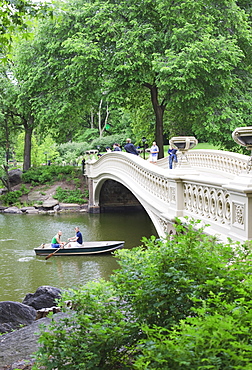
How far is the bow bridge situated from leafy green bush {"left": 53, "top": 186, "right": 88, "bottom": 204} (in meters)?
5.25

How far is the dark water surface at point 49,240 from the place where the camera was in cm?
1388

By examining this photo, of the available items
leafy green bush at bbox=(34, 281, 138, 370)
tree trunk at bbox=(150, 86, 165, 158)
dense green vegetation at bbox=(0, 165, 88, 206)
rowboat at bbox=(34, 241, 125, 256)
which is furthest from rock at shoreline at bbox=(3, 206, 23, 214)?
leafy green bush at bbox=(34, 281, 138, 370)

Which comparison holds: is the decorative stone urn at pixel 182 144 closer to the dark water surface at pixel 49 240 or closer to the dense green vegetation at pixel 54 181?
the dark water surface at pixel 49 240

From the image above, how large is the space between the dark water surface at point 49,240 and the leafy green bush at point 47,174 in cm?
505

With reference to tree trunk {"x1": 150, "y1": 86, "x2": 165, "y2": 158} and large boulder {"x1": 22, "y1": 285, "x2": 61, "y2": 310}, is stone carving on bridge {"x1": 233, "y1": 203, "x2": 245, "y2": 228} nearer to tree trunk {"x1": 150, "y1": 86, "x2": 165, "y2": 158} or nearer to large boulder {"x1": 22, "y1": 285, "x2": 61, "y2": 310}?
large boulder {"x1": 22, "y1": 285, "x2": 61, "y2": 310}

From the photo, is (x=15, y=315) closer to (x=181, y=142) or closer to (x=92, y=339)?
(x=181, y=142)

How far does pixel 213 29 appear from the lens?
936 inches

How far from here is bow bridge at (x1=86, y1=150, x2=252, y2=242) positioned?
22.2ft

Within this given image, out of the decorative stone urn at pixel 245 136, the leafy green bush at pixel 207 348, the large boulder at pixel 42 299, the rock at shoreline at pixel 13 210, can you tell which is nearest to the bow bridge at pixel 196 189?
the decorative stone urn at pixel 245 136

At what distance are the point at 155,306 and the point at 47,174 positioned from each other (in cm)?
2808

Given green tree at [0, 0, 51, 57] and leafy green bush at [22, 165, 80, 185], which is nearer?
green tree at [0, 0, 51, 57]

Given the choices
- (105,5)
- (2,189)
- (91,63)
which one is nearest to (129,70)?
(91,63)

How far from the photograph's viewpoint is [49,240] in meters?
19.6

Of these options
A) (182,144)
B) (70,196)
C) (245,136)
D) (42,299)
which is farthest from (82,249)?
(70,196)
